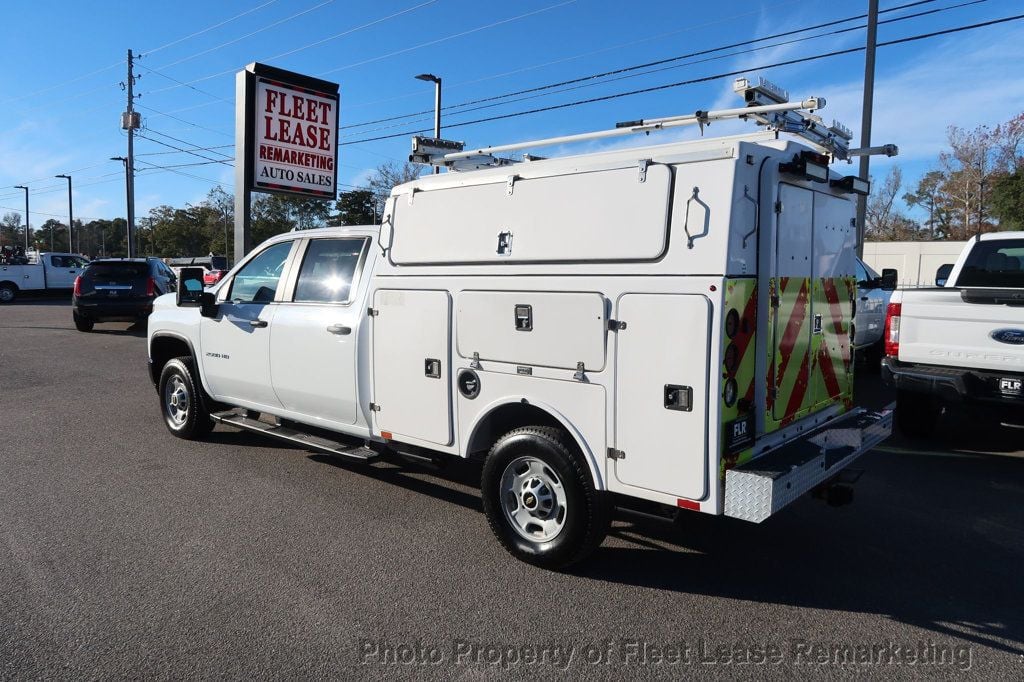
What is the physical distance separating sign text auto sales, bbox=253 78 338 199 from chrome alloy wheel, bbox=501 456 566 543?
911cm

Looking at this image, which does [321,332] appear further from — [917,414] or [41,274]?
[41,274]

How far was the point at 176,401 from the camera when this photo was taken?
730 centimetres

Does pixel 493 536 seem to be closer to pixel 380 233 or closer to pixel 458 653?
pixel 458 653

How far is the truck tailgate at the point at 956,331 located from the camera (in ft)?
19.9

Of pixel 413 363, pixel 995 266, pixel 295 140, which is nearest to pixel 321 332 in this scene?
pixel 413 363

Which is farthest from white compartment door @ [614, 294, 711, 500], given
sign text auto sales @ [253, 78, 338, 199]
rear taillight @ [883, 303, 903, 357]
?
sign text auto sales @ [253, 78, 338, 199]

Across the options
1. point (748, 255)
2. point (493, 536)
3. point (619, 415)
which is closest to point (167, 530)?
point (493, 536)

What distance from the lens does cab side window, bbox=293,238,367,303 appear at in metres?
5.50

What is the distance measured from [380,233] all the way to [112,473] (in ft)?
10.1

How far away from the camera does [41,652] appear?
3311 mm

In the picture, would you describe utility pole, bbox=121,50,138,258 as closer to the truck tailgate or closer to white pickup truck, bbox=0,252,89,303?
white pickup truck, bbox=0,252,89,303

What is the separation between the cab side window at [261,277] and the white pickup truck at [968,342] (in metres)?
5.39

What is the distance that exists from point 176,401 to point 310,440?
7.83ft

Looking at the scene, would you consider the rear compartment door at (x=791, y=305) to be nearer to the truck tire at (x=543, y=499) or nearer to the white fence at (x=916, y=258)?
the truck tire at (x=543, y=499)
